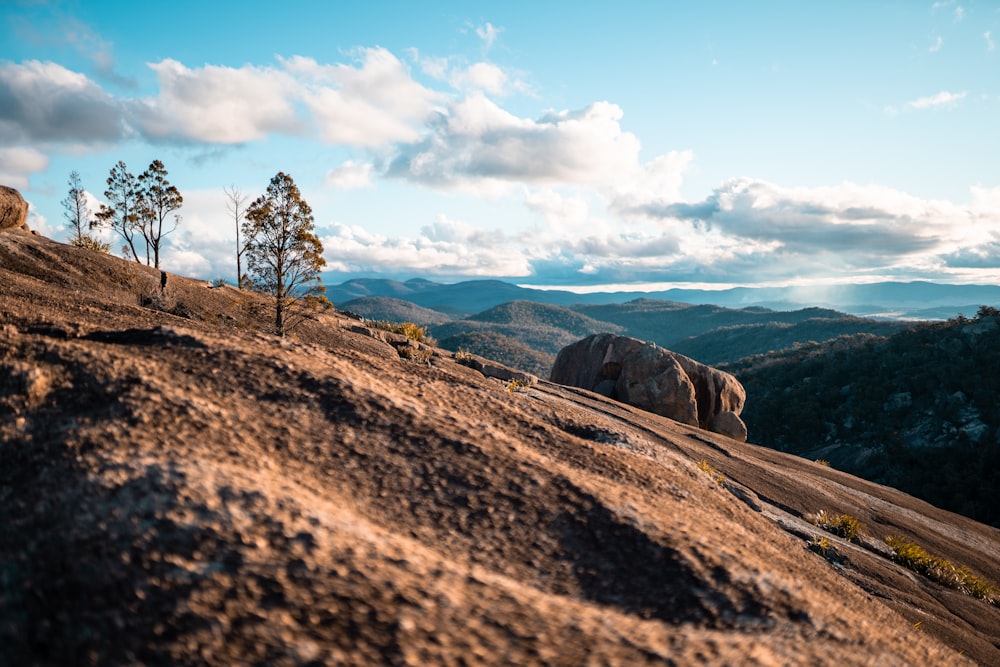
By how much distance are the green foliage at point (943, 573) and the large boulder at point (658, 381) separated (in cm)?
1891

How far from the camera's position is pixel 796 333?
158 m

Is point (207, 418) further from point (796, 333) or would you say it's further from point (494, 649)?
point (796, 333)

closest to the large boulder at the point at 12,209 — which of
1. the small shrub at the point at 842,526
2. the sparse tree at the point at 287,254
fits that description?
the sparse tree at the point at 287,254

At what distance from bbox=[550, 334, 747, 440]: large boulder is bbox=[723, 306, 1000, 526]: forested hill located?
27.6 meters

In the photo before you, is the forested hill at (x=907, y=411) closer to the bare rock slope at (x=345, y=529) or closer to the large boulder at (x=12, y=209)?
the bare rock slope at (x=345, y=529)

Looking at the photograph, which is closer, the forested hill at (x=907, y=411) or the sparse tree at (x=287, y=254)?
the sparse tree at (x=287, y=254)

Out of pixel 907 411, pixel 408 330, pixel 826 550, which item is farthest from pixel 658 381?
pixel 907 411

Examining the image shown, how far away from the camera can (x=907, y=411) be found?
2373 inches

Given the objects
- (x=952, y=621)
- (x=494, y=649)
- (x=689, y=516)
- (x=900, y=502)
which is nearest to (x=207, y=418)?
(x=494, y=649)

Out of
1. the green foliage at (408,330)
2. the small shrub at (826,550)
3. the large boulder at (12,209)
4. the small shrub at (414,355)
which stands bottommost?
the small shrub at (826,550)

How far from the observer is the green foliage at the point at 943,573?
1071 cm

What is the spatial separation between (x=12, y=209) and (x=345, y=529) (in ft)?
95.9

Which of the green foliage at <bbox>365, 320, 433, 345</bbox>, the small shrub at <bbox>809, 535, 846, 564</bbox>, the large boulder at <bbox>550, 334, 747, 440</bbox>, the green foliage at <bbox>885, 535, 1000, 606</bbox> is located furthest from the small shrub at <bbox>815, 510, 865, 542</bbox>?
the green foliage at <bbox>365, 320, 433, 345</bbox>

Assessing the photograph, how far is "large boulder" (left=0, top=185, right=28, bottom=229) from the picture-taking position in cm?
2261
